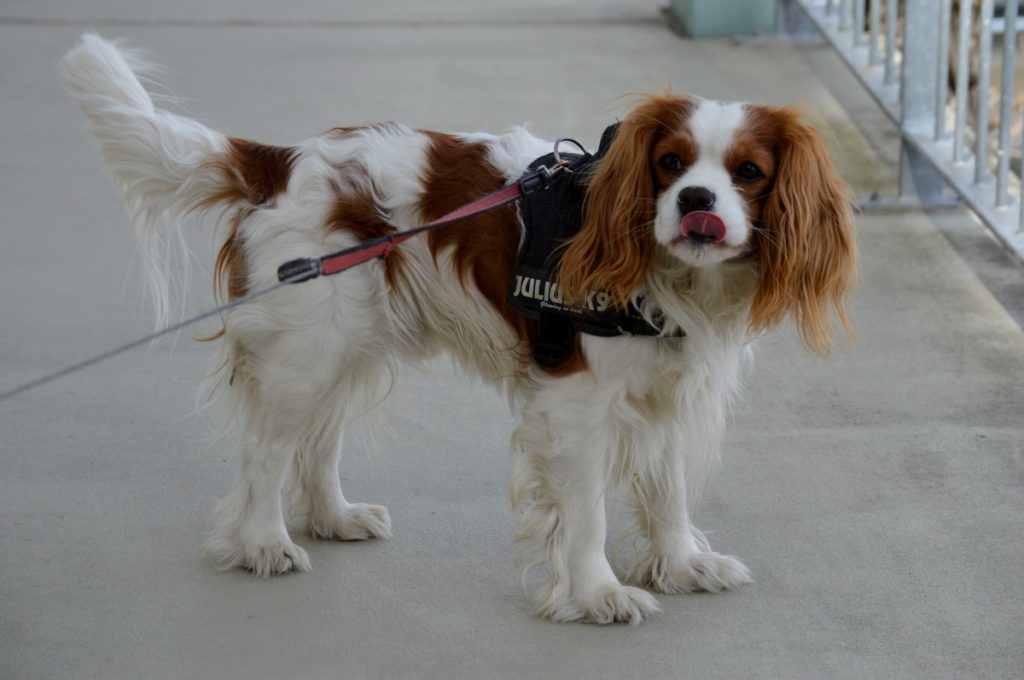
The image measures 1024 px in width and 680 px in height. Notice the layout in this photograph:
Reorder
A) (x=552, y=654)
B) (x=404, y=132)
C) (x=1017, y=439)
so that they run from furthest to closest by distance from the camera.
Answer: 1. (x=1017, y=439)
2. (x=404, y=132)
3. (x=552, y=654)

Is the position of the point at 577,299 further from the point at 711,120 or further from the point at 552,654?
the point at 552,654

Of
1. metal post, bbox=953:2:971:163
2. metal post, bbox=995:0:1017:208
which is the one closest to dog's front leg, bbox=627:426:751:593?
metal post, bbox=995:0:1017:208

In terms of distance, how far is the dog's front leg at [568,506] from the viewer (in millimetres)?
3496

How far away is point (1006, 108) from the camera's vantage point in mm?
5742

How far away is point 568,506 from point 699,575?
42 cm

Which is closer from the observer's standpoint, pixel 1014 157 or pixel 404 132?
pixel 404 132

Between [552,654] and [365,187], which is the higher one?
[365,187]

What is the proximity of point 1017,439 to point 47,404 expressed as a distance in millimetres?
3086

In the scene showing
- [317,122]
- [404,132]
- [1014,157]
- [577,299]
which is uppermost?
[404,132]

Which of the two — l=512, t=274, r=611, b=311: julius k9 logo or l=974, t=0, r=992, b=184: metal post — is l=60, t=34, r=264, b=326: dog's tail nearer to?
l=512, t=274, r=611, b=311: julius k9 logo

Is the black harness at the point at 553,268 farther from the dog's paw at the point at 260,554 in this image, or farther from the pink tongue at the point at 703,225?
the dog's paw at the point at 260,554

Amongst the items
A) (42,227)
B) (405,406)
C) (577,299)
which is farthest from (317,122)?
(577,299)

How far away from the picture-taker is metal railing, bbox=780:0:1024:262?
573cm

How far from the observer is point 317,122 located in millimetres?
7906
